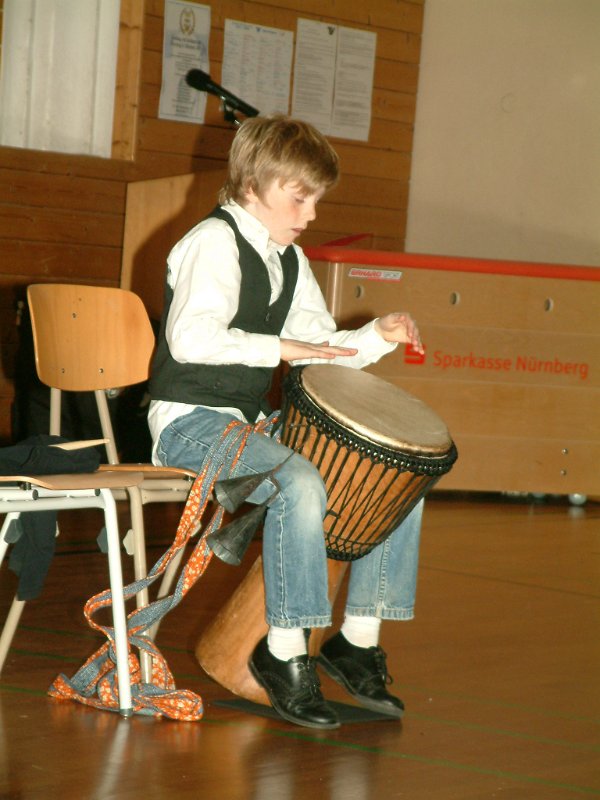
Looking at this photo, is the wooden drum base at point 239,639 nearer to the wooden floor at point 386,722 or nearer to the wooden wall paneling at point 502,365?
the wooden floor at point 386,722

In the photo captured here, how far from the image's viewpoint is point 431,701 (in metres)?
2.32

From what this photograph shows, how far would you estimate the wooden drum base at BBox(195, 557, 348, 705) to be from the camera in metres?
2.25

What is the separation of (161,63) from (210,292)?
2983 millimetres

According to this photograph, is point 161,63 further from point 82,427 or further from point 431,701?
point 431,701

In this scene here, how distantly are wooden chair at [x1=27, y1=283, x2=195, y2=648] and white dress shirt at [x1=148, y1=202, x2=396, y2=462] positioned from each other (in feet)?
0.88

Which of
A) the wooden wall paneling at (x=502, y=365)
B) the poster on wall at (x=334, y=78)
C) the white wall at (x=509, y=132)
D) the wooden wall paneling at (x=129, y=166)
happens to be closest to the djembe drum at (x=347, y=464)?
the wooden wall paneling at (x=502, y=365)

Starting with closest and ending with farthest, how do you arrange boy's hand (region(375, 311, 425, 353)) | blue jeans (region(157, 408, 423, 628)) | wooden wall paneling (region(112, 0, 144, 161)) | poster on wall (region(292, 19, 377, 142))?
blue jeans (region(157, 408, 423, 628)) → boy's hand (region(375, 311, 425, 353)) → wooden wall paneling (region(112, 0, 144, 161)) → poster on wall (region(292, 19, 377, 142))

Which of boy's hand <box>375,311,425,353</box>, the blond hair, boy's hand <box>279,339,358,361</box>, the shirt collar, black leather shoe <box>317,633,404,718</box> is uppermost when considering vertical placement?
the blond hair

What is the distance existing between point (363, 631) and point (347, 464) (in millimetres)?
363

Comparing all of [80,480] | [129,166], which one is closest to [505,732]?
[80,480]

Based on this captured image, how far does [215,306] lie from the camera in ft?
7.14

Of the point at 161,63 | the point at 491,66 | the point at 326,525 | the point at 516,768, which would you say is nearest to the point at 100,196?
the point at 161,63

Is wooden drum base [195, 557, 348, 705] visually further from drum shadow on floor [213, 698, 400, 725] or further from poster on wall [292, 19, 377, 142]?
poster on wall [292, 19, 377, 142]

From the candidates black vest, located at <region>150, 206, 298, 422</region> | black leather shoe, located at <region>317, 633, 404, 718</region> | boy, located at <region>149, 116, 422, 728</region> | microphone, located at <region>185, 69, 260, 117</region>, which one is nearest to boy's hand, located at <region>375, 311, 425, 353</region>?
boy, located at <region>149, 116, 422, 728</region>
